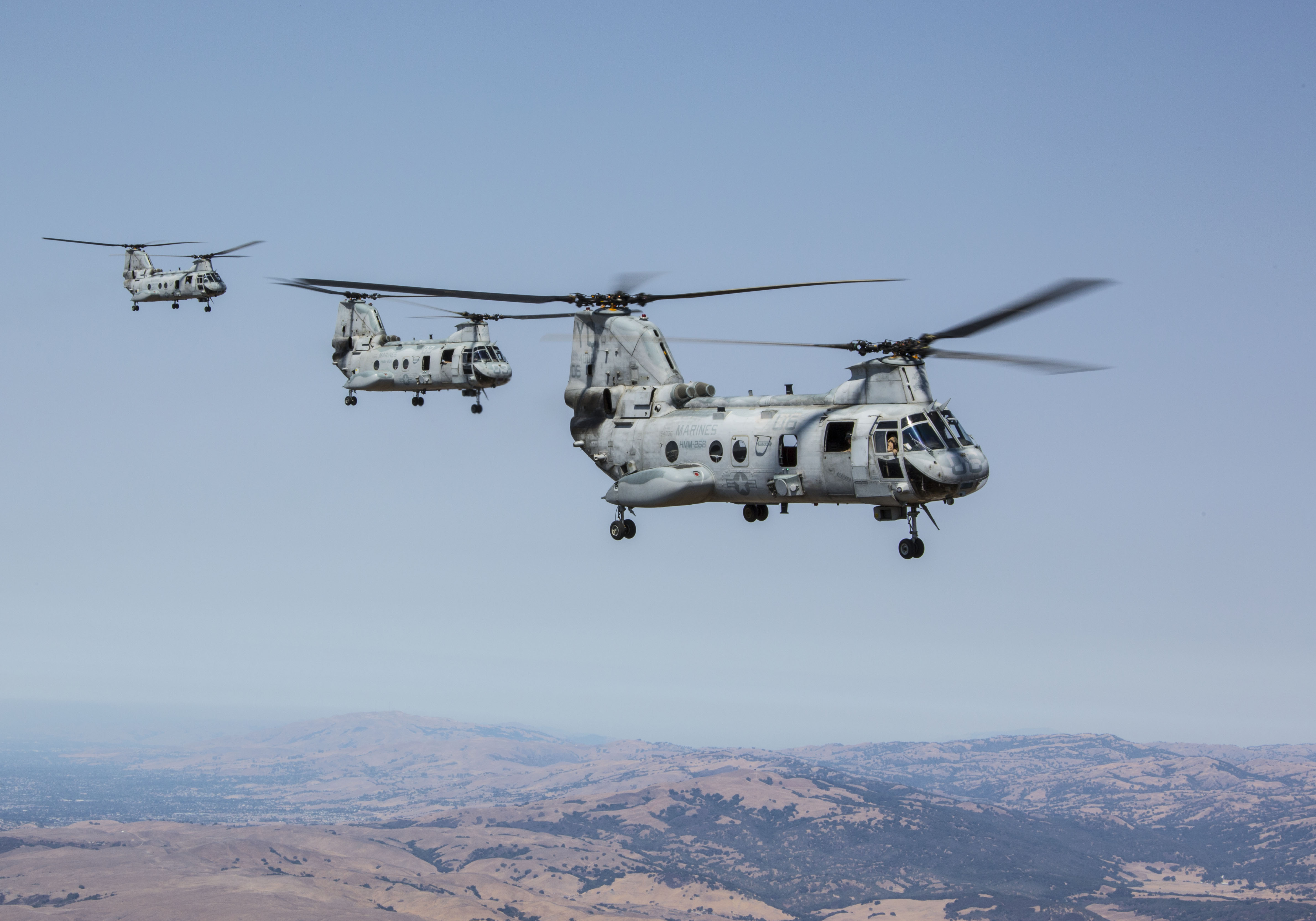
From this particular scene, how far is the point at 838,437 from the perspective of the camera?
46.9 metres

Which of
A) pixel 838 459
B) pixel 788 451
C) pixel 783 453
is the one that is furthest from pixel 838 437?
pixel 783 453

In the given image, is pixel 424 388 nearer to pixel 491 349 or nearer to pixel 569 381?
pixel 491 349

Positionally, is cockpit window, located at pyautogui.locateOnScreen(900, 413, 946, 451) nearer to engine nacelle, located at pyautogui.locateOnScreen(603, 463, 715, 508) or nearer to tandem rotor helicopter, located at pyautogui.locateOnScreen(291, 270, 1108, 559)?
tandem rotor helicopter, located at pyautogui.locateOnScreen(291, 270, 1108, 559)

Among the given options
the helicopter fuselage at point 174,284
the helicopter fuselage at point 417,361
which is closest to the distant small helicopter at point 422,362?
the helicopter fuselage at point 417,361

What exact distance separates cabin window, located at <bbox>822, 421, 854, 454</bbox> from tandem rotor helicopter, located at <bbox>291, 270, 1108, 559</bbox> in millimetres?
42

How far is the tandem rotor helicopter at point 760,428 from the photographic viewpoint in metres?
45.0

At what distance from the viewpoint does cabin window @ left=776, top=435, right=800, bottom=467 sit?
48.0m

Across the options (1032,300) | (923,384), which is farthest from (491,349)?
(1032,300)

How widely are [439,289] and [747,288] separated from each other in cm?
1111

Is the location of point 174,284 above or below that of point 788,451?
above

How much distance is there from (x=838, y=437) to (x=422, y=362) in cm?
4394

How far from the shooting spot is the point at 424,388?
84.6m

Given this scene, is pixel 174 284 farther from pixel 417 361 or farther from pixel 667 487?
pixel 667 487

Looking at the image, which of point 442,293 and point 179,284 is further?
point 179,284
